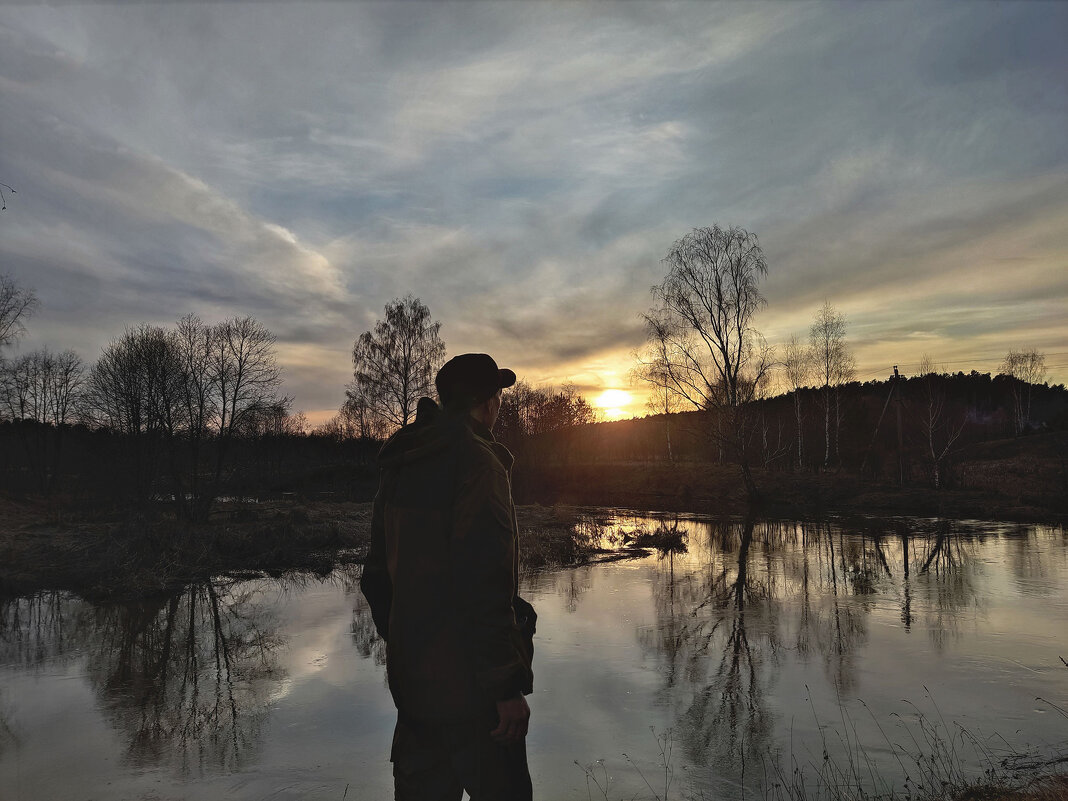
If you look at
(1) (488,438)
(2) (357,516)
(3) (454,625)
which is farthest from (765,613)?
(2) (357,516)

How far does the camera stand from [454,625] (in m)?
2.03

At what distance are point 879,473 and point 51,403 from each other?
54457mm

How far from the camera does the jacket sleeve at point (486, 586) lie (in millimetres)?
1964

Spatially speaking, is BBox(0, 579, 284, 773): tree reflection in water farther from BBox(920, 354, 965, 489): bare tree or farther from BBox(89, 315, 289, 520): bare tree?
BBox(920, 354, 965, 489): bare tree

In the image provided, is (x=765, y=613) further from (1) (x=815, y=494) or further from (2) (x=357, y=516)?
(1) (x=815, y=494)

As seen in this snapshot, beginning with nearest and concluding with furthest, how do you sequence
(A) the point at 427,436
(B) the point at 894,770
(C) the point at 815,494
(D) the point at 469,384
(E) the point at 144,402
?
(A) the point at 427,436, (D) the point at 469,384, (B) the point at 894,770, (E) the point at 144,402, (C) the point at 815,494

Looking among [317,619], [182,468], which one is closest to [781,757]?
[317,619]

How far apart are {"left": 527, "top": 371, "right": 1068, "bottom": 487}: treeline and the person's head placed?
82.8 feet

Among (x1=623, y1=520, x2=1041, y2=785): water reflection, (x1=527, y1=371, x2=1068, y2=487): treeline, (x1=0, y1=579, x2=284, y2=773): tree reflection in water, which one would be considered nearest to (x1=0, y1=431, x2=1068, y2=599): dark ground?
(x1=0, y1=579, x2=284, y2=773): tree reflection in water

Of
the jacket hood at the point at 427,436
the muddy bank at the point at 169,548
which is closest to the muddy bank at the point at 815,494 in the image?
the muddy bank at the point at 169,548

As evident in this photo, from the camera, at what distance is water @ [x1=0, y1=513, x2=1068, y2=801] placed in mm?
4637

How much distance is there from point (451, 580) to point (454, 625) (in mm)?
142

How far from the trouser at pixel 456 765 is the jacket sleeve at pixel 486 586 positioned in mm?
170

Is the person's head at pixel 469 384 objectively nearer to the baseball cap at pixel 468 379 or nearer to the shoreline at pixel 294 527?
the baseball cap at pixel 468 379
